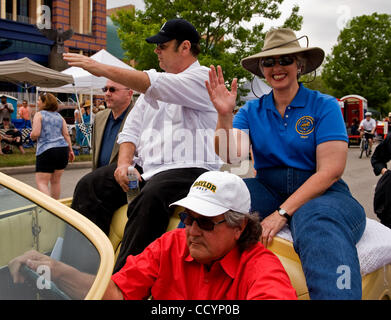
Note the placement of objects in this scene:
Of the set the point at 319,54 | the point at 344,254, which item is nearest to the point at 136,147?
the point at 319,54

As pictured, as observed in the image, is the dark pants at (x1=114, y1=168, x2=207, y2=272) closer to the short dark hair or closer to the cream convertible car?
the cream convertible car

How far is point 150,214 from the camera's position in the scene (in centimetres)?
247

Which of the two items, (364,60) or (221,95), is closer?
(221,95)

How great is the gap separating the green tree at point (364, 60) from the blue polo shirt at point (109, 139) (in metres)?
35.1

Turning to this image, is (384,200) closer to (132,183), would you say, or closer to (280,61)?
(280,61)

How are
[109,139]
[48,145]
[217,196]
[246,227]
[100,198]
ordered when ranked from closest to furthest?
[217,196]
[246,227]
[100,198]
[109,139]
[48,145]

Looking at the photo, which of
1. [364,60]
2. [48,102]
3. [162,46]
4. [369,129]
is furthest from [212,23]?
[364,60]

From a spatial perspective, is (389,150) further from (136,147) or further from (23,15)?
(23,15)

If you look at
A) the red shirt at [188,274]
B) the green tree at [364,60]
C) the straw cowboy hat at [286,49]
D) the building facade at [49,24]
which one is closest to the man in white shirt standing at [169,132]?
the straw cowboy hat at [286,49]

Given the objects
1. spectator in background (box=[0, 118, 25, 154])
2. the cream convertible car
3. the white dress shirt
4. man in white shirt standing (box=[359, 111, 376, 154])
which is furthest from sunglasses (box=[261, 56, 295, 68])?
man in white shirt standing (box=[359, 111, 376, 154])

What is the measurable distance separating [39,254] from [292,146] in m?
1.52

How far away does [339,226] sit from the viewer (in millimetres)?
1915

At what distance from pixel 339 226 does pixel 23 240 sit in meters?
1.33

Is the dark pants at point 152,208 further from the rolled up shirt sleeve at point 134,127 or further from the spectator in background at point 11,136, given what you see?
the spectator in background at point 11,136
